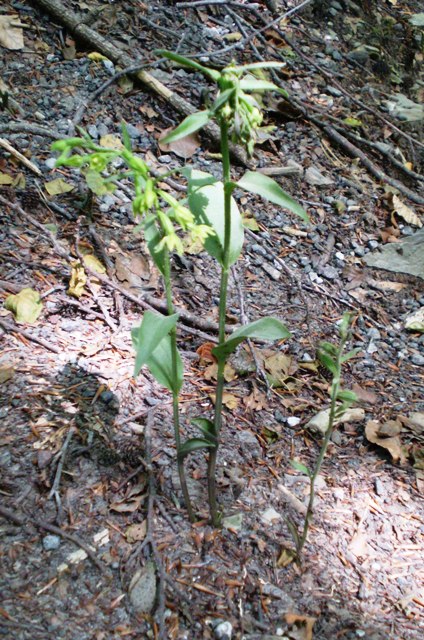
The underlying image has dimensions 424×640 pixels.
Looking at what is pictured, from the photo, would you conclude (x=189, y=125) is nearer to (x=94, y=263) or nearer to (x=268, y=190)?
(x=268, y=190)

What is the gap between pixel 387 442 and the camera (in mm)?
2629

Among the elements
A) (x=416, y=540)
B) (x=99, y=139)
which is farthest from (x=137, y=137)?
(x=416, y=540)

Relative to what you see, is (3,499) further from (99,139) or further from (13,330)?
(99,139)

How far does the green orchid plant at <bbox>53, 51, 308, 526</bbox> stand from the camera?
1514 mm

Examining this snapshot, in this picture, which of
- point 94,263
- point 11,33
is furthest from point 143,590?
point 11,33

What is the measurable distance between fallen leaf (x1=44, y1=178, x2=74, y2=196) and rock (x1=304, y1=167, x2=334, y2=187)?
1.61 meters

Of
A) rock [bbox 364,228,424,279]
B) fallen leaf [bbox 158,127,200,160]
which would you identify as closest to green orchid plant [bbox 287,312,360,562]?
rock [bbox 364,228,424,279]

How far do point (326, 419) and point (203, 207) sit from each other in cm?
128

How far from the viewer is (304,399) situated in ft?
9.15

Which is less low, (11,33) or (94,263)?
(11,33)

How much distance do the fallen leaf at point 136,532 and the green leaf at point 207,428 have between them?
0.41m

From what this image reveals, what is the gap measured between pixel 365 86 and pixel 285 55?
2.34 ft

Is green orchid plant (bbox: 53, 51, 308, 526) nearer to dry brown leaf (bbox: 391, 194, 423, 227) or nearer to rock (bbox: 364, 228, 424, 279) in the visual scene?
rock (bbox: 364, 228, 424, 279)

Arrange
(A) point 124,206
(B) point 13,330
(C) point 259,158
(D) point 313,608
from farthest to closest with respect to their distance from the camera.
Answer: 1. (C) point 259,158
2. (A) point 124,206
3. (B) point 13,330
4. (D) point 313,608
